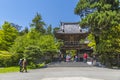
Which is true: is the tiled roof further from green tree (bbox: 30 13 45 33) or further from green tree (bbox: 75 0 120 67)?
green tree (bbox: 75 0 120 67)

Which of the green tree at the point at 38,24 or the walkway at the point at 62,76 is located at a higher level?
the green tree at the point at 38,24

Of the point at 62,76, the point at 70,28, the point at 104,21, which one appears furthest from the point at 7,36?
the point at 62,76

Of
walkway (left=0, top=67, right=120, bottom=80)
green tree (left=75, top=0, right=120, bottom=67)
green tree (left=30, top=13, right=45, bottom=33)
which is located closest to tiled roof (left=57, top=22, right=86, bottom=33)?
green tree (left=30, top=13, right=45, bottom=33)

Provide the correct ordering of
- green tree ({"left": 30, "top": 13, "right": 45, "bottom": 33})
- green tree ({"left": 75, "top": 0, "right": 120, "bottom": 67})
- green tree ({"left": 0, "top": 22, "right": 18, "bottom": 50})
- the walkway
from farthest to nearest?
green tree ({"left": 30, "top": 13, "right": 45, "bottom": 33}) → green tree ({"left": 0, "top": 22, "right": 18, "bottom": 50}) → green tree ({"left": 75, "top": 0, "right": 120, "bottom": 67}) → the walkway

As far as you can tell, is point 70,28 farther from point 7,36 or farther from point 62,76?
point 62,76

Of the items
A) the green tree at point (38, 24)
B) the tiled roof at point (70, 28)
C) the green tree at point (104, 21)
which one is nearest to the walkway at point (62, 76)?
the green tree at point (104, 21)

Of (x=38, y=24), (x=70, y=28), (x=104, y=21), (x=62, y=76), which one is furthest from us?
(x=38, y=24)

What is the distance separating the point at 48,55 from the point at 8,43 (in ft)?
25.9

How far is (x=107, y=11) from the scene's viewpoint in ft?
141

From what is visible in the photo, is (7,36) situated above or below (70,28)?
below

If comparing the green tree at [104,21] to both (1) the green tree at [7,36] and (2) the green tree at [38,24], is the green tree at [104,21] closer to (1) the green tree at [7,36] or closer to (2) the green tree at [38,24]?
(1) the green tree at [7,36]

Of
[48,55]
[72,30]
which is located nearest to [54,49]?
[48,55]

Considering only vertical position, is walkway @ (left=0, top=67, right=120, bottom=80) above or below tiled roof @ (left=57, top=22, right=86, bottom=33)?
below

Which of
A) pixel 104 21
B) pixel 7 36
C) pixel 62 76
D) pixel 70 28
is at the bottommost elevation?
pixel 62 76
